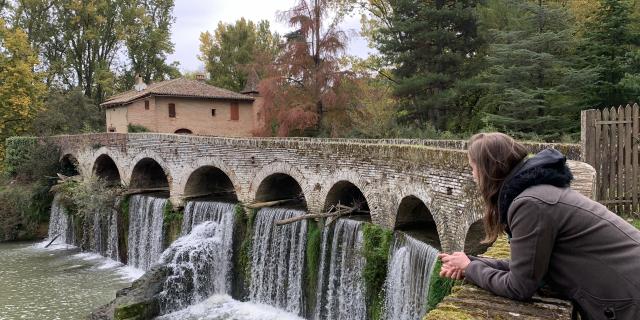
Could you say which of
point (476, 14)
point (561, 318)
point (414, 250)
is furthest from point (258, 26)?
point (561, 318)

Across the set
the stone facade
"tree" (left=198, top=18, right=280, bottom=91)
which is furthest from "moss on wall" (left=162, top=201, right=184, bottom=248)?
"tree" (left=198, top=18, right=280, bottom=91)

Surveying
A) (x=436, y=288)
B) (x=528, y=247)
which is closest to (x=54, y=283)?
(x=436, y=288)

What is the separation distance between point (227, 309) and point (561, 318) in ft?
42.1

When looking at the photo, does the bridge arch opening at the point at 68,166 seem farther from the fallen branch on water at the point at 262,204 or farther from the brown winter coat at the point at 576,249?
the brown winter coat at the point at 576,249

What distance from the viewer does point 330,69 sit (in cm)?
2212

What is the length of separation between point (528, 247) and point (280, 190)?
14563 millimetres

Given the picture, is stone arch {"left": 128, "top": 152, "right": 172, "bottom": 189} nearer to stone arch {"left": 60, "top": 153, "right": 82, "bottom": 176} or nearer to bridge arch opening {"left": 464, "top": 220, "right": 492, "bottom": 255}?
stone arch {"left": 60, "top": 153, "right": 82, "bottom": 176}

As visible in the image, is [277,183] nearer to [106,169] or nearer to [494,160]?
[106,169]

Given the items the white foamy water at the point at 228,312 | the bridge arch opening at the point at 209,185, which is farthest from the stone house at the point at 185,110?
the white foamy water at the point at 228,312

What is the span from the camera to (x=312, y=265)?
41.7 feet

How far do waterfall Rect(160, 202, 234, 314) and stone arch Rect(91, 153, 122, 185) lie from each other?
9910 millimetres

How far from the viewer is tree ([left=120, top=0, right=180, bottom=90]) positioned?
40.2 m

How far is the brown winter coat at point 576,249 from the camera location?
224cm

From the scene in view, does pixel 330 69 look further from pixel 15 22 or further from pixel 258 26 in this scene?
pixel 15 22
